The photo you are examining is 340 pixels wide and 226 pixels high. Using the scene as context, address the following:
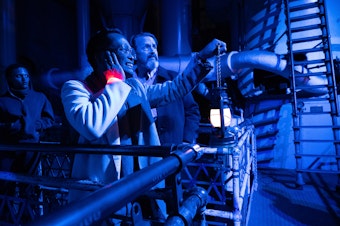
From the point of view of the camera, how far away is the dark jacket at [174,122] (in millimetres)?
3184

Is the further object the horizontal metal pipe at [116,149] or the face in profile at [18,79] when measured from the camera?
the face in profile at [18,79]

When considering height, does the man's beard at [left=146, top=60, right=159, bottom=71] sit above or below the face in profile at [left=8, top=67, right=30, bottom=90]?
above

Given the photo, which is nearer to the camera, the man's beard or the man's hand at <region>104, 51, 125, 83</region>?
the man's hand at <region>104, 51, 125, 83</region>

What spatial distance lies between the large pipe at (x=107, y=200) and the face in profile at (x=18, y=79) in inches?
110

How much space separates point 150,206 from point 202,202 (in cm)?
37

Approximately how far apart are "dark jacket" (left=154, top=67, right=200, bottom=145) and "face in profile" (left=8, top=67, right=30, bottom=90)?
1674mm

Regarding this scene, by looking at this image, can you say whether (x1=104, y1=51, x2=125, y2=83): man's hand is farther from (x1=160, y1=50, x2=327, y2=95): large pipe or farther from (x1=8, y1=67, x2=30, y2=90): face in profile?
(x1=160, y1=50, x2=327, y2=95): large pipe

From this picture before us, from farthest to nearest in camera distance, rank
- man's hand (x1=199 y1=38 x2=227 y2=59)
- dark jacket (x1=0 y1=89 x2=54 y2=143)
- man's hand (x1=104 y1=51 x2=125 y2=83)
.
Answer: dark jacket (x1=0 y1=89 x2=54 y2=143), man's hand (x1=199 y1=38 x2=227 y2=59), man's hand (x1=104 y1=51 x2=125 y2=83)

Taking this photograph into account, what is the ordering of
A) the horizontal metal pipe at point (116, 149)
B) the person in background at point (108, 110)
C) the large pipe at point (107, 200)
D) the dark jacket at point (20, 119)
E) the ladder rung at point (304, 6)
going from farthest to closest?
the ladder rung at point (304, 6), the dark jacket at point (20, 119), the person in background at point (108, 110), the horizontal metal pipe at point (116, 149), the large pipe at point (107, 200)

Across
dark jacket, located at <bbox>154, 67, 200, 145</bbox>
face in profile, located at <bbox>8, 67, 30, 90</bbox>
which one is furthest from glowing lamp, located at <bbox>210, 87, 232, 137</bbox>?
face in profile, located at <bbox>8, 67, 30, 90</bbox>

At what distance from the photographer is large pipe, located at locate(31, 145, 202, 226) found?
0.43 meters

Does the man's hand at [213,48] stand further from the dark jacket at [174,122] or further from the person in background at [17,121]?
the person in background at [17,121]

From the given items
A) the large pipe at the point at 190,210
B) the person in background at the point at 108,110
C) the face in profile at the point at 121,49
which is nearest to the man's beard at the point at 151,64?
the person in background at the point at 108,110

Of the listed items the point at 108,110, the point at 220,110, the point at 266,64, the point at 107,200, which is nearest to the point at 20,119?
the point at 108,110
